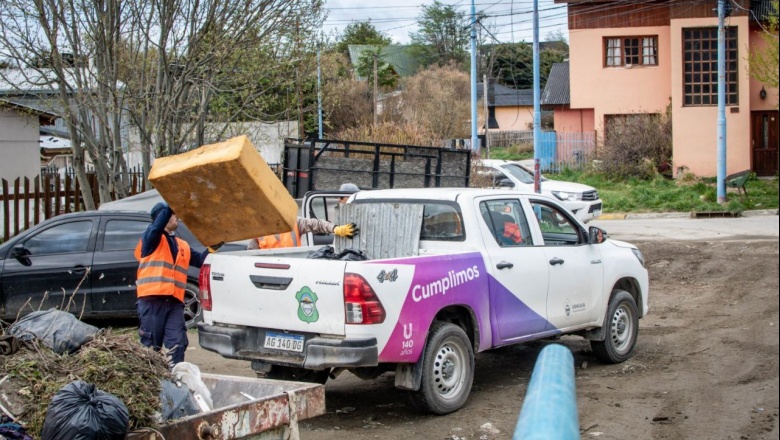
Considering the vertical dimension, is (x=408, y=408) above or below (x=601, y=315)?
below

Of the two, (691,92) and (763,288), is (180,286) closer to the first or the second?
(763,288)

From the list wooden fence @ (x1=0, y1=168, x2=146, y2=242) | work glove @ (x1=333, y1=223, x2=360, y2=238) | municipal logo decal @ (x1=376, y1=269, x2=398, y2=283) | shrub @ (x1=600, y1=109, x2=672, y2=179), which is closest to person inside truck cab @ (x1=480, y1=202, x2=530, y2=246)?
work glove @ (x1=333, y1=223, x2=360, y2=238)

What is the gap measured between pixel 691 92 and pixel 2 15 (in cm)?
2355

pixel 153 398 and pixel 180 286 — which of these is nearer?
pixel 153 398

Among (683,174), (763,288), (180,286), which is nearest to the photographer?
(180,286)

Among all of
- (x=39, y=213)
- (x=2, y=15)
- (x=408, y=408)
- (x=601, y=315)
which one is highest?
(x=2, y=15)

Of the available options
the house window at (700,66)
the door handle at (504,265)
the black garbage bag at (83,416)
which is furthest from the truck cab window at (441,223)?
the house window at (700,66)

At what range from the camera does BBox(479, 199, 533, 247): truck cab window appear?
8344 millimetres

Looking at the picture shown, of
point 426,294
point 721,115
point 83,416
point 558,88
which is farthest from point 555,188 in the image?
point 558,88

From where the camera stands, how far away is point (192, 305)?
11.6m

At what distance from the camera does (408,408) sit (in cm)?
805

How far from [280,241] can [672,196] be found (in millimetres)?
19656

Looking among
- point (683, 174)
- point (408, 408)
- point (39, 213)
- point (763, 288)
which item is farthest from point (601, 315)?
point (683, 174)

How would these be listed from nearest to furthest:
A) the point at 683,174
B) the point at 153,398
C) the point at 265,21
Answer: the point at 153,398
the point at 265,21
the point at 683,174
